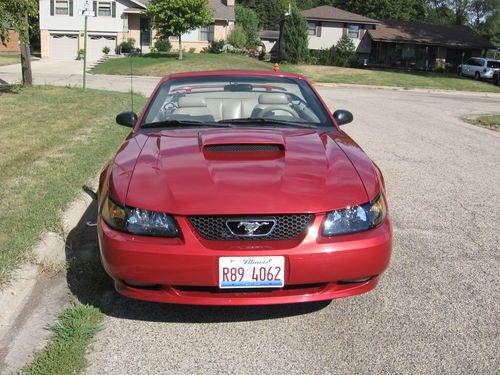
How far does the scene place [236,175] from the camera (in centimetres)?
313

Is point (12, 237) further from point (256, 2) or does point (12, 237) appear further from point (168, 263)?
point (256, 2)

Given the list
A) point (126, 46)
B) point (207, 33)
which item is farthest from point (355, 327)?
point (207, 33)

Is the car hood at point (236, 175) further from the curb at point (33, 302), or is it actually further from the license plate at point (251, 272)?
the curb at point (33, 302)

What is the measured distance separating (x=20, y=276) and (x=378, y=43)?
→ 4827 cm

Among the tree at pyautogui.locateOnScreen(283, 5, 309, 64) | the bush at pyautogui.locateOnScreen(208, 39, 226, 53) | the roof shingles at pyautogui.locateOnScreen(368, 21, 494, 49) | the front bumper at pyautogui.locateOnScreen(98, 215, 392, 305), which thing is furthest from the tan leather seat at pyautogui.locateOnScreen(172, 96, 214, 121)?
the roof shingles at pyautogui.locateOnScreen(368, 21, 494, 49)

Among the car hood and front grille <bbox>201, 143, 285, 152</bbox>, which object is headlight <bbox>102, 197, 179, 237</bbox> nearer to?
the car hood

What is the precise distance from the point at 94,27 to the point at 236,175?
4320cm

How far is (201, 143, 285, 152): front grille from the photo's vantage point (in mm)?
3564

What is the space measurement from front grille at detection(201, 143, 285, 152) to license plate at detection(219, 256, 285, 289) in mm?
943

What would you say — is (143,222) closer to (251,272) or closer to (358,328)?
(251,272)

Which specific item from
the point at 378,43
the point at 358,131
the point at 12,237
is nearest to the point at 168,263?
the point at 12,237

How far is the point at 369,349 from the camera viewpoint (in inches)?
119

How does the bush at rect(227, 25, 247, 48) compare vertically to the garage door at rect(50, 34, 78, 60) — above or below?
above

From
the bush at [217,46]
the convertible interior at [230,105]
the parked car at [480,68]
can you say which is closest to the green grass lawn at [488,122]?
the convertible interior at [230,105]
